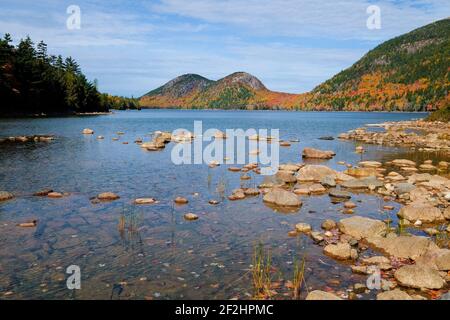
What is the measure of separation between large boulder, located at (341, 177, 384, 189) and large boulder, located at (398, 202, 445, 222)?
5.78 m

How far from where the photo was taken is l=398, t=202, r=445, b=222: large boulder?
17.5 meters

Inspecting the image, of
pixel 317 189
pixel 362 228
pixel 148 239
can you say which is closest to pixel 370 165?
pixel 317 189

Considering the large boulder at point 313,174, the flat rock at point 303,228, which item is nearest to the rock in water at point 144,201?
the flat rock at point 303,228

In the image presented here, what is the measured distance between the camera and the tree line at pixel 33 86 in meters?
101

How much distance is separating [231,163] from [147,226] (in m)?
18.9

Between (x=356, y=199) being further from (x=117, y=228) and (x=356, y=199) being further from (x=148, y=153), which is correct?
(x=148, y=153)

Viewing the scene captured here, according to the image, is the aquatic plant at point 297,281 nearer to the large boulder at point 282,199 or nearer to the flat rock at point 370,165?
the large boulder at point 282,199

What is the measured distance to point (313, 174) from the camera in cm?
2695

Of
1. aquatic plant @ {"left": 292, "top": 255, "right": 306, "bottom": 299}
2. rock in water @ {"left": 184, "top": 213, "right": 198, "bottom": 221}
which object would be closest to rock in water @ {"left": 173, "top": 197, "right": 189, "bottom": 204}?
rock in water @ {"left": 184, "top": 213, "right": 198, "bottom": 221}

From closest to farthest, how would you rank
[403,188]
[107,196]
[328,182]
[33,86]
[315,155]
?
[107,196], [403,188], [328,182], [315,155], [33,86]

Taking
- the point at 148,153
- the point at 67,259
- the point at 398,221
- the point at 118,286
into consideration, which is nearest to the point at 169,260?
the point at 118,286

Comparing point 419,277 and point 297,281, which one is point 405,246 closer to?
point 419,277

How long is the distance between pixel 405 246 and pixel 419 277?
8.59ft

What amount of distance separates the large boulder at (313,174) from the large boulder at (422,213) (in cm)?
853
